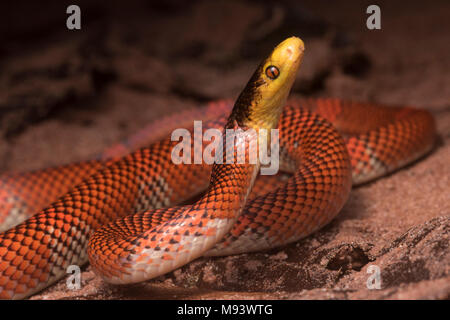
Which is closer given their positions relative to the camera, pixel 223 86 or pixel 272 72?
pixel 272 72

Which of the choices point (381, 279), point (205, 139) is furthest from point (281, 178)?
point (381, 279)

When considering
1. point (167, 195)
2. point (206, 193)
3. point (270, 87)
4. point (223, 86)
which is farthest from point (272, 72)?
point (223, 86)

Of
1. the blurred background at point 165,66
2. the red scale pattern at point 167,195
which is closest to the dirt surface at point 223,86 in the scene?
the blurred background at point 165,66

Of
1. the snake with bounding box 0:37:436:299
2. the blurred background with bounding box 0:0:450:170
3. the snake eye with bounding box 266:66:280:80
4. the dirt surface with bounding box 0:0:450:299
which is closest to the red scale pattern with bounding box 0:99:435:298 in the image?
the snake with bounding box 0:37:436:299

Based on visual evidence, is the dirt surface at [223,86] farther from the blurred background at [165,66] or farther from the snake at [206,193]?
the snake at [206,193]

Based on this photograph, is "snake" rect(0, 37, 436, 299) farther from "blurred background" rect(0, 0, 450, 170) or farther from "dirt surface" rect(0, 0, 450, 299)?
"blurred background" rect(0, 0, 450, 170)

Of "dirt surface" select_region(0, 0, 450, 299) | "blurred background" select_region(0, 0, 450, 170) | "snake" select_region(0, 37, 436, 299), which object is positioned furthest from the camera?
"blurred background" select_region(0, 0, 450, 170)

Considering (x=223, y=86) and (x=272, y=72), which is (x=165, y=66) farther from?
(x=272, y=72)
